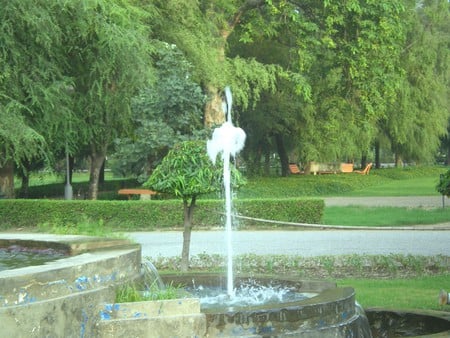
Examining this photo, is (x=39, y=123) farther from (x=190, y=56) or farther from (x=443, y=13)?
(x=443, y=13)

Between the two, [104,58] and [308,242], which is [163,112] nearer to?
[104,58]

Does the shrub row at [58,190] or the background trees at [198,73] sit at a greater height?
the background trees at [198,73]

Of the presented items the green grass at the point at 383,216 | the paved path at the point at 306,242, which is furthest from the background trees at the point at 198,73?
the green grass at the point at 383,216

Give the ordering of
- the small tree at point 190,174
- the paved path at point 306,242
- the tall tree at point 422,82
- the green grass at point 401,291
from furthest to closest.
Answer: the tall tree at point 422,82
the paved path at point 306,242
the small tree at point 190,174
the green grass at point 401,291

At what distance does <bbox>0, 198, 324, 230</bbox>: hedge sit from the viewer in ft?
72.0

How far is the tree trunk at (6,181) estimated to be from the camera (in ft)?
88.6

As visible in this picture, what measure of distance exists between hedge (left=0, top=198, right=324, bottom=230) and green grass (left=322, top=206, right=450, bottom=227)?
0.99 metres

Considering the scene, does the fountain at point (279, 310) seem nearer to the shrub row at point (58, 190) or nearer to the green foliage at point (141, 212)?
the green foliage at point (141, 212)

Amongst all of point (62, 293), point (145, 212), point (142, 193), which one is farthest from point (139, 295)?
point (142, 193)

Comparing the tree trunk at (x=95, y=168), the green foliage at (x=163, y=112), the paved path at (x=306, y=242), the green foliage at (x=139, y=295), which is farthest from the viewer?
the tree trunk at (x=95, y=168)

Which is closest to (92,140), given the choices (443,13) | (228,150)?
(228,150)

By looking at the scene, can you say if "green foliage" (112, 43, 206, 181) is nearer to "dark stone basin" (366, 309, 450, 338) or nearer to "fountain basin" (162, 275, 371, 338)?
"dark stone basin" (366, 309, 450, 338)

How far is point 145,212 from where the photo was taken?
22.0 m

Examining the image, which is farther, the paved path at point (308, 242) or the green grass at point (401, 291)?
the paved path at point (308, 242)
